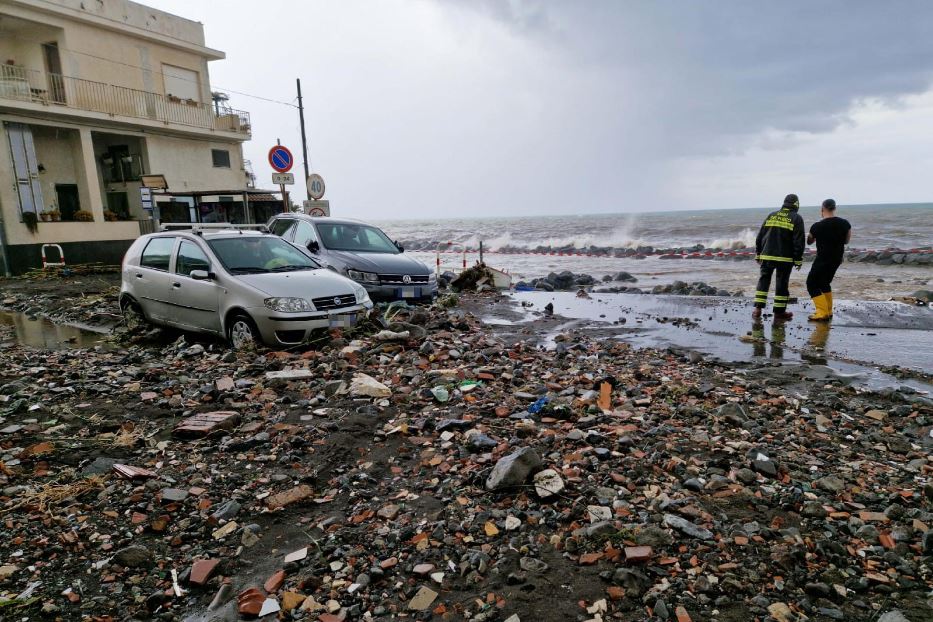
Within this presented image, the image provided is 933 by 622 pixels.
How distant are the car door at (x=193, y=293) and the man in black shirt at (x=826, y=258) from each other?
30.9ft

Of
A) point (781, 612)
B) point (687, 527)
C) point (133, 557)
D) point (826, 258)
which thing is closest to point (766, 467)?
point (687, 527)

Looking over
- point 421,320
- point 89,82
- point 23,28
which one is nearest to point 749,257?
point 421,320

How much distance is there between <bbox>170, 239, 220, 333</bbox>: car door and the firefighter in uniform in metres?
8.82

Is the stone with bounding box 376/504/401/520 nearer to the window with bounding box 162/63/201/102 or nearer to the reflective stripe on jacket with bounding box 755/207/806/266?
the reflective stripe on jacket with bounding box 755/207/806/266

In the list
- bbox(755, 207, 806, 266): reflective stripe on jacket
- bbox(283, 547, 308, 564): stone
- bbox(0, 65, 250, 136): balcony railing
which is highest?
bbox(0, 65, 250, 136): balcony railing

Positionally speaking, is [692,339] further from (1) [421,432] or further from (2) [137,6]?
(2) [137,6]

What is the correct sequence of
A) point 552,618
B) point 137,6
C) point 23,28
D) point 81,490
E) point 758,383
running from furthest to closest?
point 137,6, point 23,28, point 758,383, point 81,490, point 552,618

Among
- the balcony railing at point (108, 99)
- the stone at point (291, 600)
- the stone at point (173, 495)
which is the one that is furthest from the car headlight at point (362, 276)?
the balcony railing at point (108, 99)

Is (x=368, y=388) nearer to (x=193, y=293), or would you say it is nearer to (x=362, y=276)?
(x=193, y=293)

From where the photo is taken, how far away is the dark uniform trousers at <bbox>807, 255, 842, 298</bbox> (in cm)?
899

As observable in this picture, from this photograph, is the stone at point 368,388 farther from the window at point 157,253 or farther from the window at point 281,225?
the window at point 281,225

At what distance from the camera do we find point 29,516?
10.6 feet

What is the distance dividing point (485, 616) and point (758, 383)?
175 inches

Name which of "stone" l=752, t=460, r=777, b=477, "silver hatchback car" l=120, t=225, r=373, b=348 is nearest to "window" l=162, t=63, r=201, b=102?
"silver hatchback car" l=120, t=225, r=373, b=348
